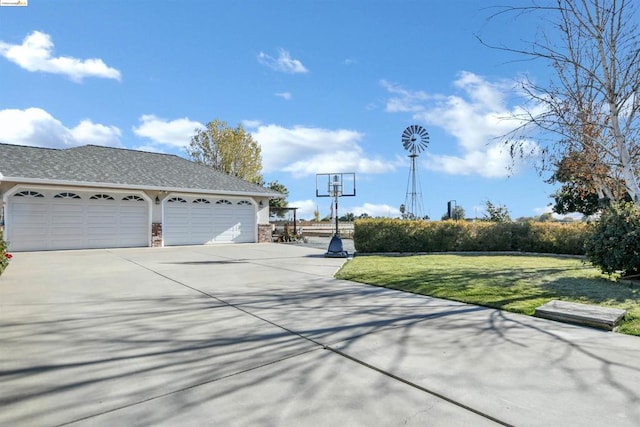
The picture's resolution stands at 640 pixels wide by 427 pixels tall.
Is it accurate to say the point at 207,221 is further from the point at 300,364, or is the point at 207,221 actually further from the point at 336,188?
the point at 300,364

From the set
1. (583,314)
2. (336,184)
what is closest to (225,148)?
(336,184)

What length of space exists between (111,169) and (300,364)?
16330 mm

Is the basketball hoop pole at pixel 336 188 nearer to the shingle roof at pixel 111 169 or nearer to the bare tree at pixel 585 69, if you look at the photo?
the shingle roof at pixel 111 169

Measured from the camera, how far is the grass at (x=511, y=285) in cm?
525

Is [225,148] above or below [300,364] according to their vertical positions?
above

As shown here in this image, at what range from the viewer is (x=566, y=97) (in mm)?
8562

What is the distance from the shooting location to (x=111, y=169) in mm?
16172

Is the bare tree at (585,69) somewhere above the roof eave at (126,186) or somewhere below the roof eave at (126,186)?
above

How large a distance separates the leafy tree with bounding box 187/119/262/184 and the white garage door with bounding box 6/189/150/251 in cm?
1746

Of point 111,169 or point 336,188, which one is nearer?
point 336,188

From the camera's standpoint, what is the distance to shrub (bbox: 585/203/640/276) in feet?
21.6

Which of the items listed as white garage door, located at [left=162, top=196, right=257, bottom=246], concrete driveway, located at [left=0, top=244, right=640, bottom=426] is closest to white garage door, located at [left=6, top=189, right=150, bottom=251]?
white garage door, located at [left=162, top=196, right=257, bottom=246]

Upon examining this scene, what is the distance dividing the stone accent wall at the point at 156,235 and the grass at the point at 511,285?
10.6 m

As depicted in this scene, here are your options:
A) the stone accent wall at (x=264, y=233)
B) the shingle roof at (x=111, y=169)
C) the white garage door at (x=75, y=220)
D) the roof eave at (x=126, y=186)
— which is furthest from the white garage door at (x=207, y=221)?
the white garage door at (x=75, y=220)
